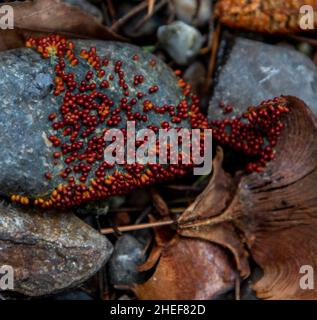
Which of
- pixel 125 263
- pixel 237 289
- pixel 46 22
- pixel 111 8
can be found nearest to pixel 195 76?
pixel 111 8

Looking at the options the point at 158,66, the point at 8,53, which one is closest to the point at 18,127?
the point at 8,53

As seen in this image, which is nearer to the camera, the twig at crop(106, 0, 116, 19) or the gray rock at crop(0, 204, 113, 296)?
the gray rock at crop(0, 204, 113, 296)

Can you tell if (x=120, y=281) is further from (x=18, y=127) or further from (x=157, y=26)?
(x=157, y=26)

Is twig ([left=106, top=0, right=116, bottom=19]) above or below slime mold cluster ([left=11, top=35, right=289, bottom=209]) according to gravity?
above

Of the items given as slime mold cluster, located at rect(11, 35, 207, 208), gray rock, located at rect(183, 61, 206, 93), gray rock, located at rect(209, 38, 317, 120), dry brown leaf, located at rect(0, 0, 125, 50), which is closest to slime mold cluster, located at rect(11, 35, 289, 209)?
slime mold cluster, located at rect(11, 35, 207, 208)

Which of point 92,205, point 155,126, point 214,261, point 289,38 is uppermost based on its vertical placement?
point 289,38

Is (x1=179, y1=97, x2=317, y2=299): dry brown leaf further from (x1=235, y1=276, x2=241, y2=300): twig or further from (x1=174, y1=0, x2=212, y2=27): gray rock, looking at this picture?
(x1=174, y1=0, x2=212, y2=27): gray rock
